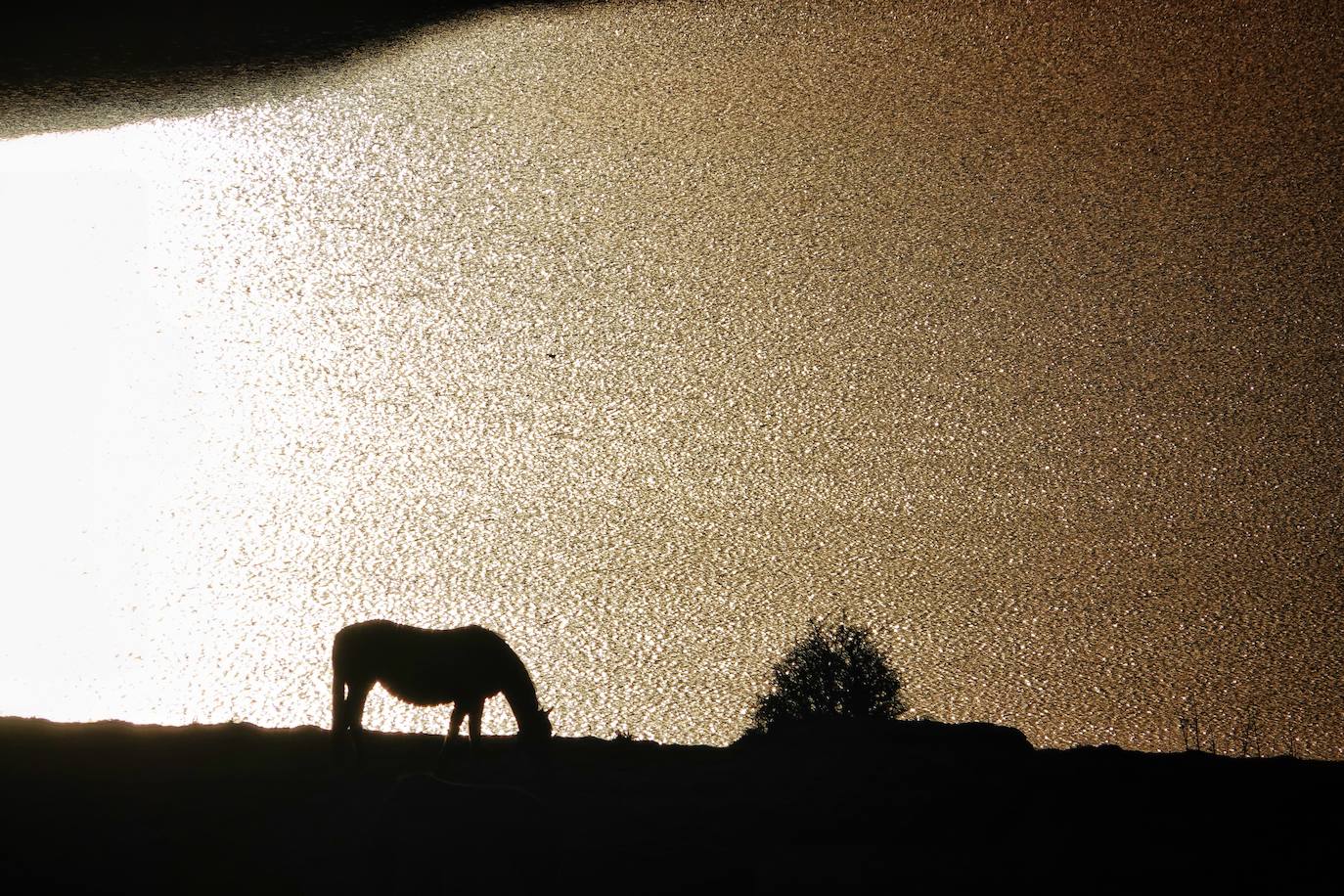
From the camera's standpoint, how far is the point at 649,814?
4.82 ft

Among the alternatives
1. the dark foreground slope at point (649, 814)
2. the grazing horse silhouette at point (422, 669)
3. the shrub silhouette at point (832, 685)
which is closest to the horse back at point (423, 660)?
the grazing horse silhouette at point (422, 669)

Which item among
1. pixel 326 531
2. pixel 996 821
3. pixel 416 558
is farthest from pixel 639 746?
pixel 326 531

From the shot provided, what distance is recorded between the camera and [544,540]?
2.59 meters

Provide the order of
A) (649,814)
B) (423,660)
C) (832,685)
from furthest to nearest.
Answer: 1. (832,685)
2. (423,660)
3. (649,814)

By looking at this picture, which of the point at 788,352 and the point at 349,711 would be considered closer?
the point at 349,711

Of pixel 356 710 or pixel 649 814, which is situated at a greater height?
pixel 356 710

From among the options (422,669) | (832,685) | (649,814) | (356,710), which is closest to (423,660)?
(422,669)

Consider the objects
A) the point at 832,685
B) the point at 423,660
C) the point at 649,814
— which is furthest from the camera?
the point at 832,685

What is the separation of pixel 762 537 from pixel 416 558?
65 cm

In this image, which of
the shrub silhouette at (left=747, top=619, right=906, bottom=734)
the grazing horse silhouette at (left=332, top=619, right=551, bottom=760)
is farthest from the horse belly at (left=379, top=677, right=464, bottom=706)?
the shrub silhouette at (left=747, top=619, right=906, bottom=734)

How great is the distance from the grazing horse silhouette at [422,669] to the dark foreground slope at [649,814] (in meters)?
0.08

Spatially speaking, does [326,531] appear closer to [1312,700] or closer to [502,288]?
[502,288]

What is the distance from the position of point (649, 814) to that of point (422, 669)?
1.14 feet

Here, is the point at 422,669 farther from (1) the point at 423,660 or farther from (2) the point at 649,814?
(2) the point at 649,814
